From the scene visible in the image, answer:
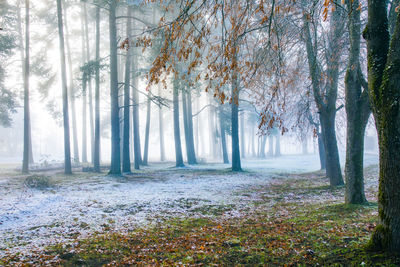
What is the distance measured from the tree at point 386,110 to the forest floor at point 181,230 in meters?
0.33

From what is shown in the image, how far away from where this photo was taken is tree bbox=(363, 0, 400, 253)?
3.27 meters

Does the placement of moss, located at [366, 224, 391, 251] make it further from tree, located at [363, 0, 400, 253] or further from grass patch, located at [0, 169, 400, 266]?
grass patch, located at [0, 169, 400, 266]

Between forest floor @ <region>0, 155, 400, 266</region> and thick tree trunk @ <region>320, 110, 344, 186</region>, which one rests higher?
thick tree trunk @ <region>320, 110, 344, 186</region>

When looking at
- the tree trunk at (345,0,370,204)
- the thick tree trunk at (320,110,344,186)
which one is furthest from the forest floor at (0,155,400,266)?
the thick tree trunk at (320,110,344,186)

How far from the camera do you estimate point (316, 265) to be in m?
3.56

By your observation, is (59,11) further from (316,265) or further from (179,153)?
(316,265)

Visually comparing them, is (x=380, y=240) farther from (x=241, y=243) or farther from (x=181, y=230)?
(x=181, y=230)

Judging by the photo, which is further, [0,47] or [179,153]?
[179,153]

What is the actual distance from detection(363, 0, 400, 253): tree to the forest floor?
33 centimetres

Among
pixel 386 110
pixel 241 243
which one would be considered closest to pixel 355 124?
pixel 386 110

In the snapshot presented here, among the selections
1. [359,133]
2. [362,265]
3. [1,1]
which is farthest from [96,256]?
[1,1]

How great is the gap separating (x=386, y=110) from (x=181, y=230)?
422 cm

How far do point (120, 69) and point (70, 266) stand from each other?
83.2 feet

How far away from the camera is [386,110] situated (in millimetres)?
3330
